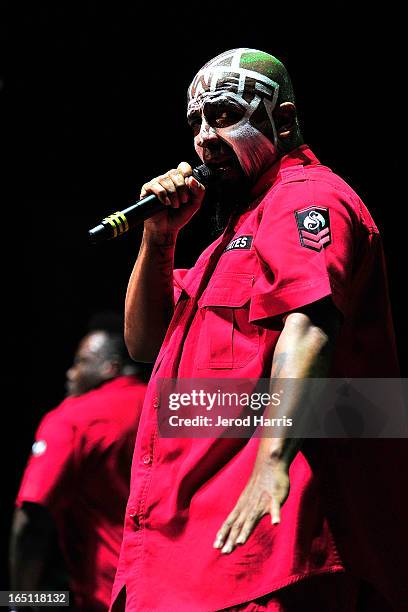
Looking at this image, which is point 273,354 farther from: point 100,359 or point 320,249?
point 100,359

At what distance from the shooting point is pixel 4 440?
4738 millimetres

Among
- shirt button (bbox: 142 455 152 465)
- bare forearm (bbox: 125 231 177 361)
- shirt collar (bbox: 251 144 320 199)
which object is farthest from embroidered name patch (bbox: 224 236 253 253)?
shirt button (bbox: 142 455 152 465)

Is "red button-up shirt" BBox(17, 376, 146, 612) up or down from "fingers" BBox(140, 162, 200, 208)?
down

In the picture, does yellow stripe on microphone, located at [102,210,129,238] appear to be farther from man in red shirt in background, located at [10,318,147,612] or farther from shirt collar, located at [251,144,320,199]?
man in red shirt in background, located at [10,318,147,612]

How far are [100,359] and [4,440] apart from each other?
1.03 meters

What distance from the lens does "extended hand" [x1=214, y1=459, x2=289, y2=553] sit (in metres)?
1.39

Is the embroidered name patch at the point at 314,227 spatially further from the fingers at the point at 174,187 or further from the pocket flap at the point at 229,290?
the fingers at the point at 174,187

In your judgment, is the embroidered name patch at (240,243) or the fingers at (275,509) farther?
the embroidered name patch at (240,243)

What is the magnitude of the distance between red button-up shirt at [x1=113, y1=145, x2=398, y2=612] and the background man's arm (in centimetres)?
3

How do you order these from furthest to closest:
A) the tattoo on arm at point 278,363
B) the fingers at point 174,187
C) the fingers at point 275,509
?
the fingers at point 174,187
the tattoo on arm at point 278,363
the fingers at point 275,509

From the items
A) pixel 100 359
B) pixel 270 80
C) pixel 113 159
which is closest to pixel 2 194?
pixel 113 159

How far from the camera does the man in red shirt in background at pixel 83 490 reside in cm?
340

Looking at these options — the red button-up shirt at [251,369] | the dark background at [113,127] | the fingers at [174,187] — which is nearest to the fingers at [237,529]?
the red button-up shirt at [251,369]

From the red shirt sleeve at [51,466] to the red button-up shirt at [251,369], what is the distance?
1.69 metres
